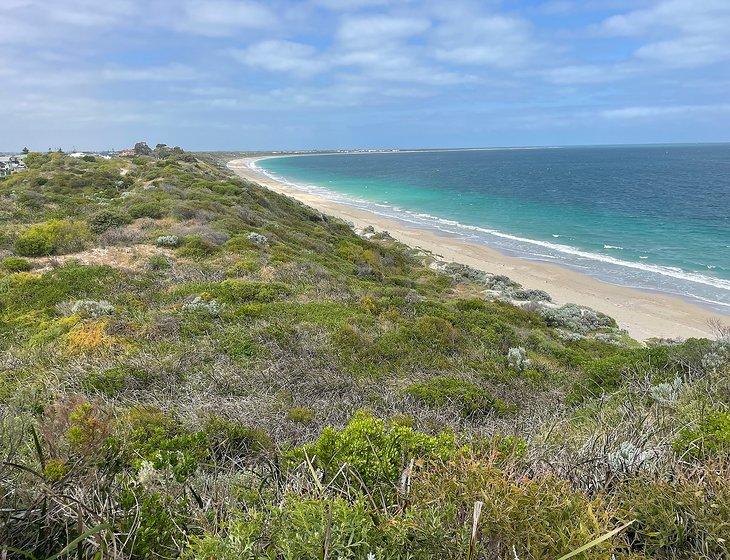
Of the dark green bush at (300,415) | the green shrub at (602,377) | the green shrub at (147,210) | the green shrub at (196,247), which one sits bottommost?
the green shrub at (602,377)

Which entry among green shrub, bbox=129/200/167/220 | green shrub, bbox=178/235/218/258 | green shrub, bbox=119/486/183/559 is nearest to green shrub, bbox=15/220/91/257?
green shrub, bbox=178/235/218/258

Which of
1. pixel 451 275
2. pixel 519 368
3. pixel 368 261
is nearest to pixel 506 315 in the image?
pixel 519 368

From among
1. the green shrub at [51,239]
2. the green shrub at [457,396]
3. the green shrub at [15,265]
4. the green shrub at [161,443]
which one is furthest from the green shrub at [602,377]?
the green shrub at [51,239]

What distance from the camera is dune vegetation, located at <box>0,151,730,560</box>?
1953 mm

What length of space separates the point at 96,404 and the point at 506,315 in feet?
38.2

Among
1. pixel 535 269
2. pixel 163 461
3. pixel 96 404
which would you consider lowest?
pixel 535 269

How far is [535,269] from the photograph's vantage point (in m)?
26.6

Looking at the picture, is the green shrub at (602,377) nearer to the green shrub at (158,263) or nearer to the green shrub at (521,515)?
the green shrub at (521,515)

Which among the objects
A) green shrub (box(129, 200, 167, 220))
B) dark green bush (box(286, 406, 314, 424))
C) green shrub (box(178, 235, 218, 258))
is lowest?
dark green bush (box(286, 406, 314, 424))

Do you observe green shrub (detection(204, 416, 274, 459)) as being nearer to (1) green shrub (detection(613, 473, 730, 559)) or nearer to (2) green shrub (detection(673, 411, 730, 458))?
(1) green shrub (detection(613, 473, 730, 559))

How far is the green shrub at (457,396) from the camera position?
5902mm

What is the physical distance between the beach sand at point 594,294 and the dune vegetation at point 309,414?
277 centimetres

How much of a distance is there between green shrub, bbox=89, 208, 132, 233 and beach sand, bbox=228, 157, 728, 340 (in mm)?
18351

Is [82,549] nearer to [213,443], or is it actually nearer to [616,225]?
[213,443]
